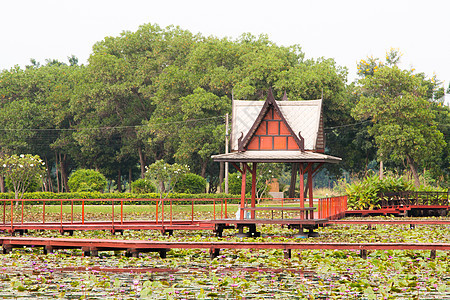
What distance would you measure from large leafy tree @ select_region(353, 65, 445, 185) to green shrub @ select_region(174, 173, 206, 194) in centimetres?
1652

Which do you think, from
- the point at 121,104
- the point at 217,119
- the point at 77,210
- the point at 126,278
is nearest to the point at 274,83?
the point at 217,119

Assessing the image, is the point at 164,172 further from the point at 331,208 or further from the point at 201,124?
the point at 331,208

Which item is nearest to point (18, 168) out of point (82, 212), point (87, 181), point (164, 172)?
point (87, 181)

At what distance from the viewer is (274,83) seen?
5941 centimetres

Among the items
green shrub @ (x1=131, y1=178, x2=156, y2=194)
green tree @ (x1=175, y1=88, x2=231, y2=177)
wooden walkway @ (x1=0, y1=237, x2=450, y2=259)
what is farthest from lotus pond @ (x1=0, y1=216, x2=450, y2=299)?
green tree @ (x1=175, y1=88, x2=231, y2=177)

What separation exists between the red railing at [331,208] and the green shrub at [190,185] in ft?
70.0

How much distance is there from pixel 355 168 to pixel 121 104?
27275mm

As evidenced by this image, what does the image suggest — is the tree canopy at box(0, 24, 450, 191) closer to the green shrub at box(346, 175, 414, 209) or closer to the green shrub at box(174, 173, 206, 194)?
the green shrub at box(174, 173, 206, 194)

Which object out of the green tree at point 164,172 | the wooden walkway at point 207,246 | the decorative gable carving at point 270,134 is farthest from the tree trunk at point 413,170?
the wooden walkway at point 207,246

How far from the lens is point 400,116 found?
58.1 meters

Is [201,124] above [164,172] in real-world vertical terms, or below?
above

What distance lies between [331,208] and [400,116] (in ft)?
100

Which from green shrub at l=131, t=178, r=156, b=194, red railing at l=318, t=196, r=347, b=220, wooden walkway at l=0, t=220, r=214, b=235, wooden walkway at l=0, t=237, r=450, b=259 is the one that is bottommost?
wooden walkway at l=0, t=237, r=450, b=259

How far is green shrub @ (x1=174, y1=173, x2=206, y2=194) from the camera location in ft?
181
